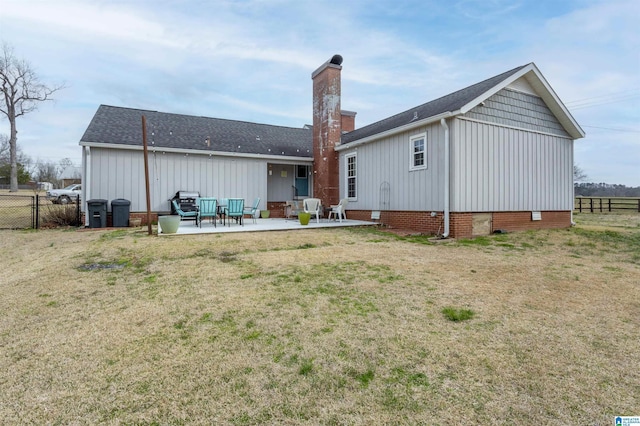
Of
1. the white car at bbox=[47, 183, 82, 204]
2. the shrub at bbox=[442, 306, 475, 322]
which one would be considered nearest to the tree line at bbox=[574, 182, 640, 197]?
the shrub at bbox=[442, 306, 475, 322]

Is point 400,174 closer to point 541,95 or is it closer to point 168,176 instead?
point 541,95

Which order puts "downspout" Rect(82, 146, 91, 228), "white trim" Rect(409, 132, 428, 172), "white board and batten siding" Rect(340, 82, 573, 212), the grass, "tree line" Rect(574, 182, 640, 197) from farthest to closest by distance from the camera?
"tree line" Rect(574, 182, 640, 197) < "downspout" Rect(82, 146, 91, 228) < "white trim" Rect(409, 132, 428, 172) < "white board and batten siding" Rect(340, 82, 573, 212) < the grass

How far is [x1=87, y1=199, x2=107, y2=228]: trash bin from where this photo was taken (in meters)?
10.6

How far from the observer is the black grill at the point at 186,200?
11.9 metres

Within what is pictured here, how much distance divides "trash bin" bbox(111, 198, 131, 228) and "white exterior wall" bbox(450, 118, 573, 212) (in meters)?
10.6

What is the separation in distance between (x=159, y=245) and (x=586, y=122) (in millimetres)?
45863

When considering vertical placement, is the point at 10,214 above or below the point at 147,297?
above

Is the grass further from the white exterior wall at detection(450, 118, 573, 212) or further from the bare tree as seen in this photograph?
the bare tree

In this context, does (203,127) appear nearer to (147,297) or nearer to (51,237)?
(51,237)

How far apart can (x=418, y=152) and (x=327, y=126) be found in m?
4.87

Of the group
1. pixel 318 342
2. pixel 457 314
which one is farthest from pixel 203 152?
pixel 457 314

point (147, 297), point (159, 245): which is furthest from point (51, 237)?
point (147, 297)

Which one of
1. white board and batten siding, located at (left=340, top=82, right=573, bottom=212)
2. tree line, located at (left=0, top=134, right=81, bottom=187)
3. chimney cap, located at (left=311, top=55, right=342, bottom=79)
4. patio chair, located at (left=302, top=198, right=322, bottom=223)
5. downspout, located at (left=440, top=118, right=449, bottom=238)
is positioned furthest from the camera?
tree line, located at (left=0, top=134, right=81, bottom=187)

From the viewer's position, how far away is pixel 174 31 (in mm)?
11336
